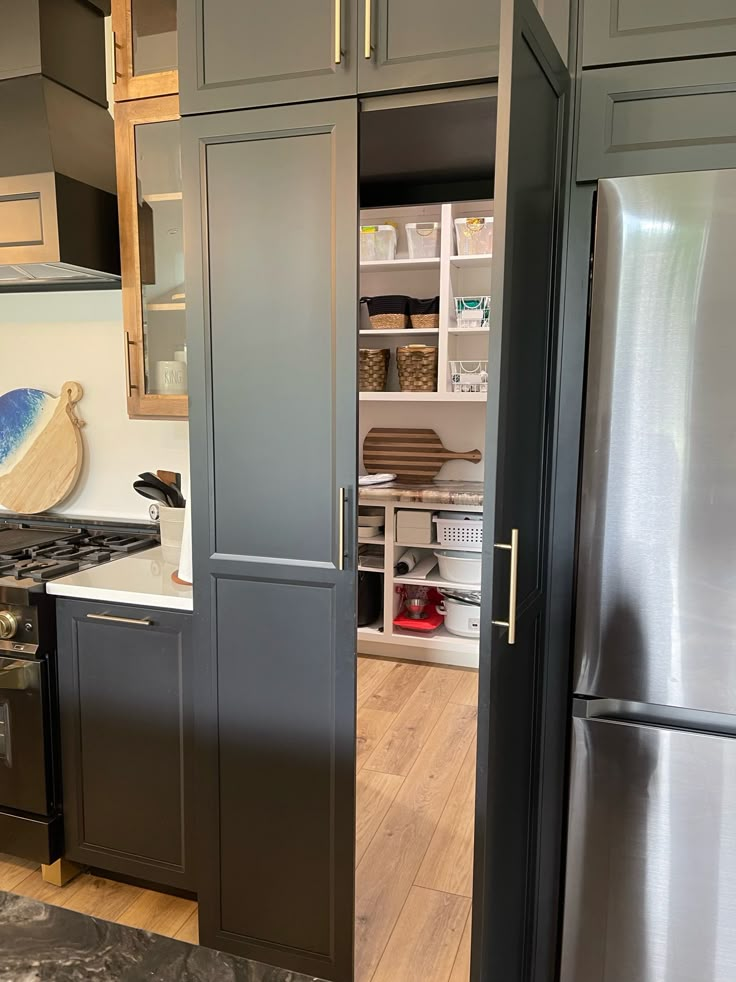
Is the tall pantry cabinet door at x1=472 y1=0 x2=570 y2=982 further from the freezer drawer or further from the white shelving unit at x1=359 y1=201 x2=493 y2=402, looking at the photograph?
the white shelving unit at x1=359 y1=201 x2=493 y2=402

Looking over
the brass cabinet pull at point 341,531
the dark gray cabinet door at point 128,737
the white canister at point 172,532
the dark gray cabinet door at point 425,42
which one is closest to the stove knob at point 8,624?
the dark gray cabinet door at point 128,737

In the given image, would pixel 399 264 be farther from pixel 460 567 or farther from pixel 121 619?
pixel 121 619

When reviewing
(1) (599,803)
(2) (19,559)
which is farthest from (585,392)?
(2) (19,559)

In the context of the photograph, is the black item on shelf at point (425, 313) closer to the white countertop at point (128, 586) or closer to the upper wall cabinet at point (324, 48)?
the white countertop at point (128, 586)

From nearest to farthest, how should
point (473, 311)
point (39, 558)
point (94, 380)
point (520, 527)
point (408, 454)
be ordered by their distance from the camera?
point (520, 527) → point (39, 558) → point (94, 380) → point (473, 311) → point (408, 454)

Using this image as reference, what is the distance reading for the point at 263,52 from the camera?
1.58 meters

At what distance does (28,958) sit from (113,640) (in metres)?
1.39

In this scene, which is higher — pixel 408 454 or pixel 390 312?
pixel 390 312

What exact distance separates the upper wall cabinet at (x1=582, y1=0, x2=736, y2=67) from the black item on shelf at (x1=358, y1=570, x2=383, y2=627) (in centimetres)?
302

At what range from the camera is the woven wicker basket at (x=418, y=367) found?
3863mm

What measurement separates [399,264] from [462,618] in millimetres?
1894

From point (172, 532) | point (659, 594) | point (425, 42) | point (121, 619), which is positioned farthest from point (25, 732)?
point (425, 42)

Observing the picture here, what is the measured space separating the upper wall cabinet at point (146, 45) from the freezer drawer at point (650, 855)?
196 cm

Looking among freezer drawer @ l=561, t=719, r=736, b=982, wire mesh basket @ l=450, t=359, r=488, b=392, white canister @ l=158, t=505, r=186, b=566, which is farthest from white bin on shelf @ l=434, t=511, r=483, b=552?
freezer drawer @ l=561, t=719, r=736, b=982
